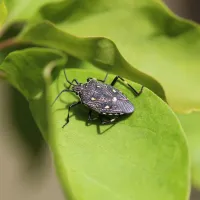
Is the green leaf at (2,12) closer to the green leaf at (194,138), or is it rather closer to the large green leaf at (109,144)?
the large green leaf at (109,144)

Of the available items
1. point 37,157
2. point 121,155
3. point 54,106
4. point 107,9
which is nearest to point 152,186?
point 121,155

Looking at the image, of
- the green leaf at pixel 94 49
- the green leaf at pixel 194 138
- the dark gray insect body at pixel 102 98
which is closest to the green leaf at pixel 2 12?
the green leaf at pixel 94 49

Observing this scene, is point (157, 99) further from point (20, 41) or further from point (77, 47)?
point (20, 41)

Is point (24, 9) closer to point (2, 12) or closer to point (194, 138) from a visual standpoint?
point (2, 12)

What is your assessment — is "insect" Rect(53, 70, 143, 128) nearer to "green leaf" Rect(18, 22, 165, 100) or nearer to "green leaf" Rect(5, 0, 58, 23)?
"green leaf" Rect(18, 22, 165, 100)

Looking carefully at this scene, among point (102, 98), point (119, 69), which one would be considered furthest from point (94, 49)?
point (102, 98)

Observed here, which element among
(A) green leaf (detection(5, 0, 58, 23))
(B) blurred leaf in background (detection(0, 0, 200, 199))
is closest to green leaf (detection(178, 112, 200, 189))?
(B) blurred leaf in background (detection(0, 0, 200, 199))
